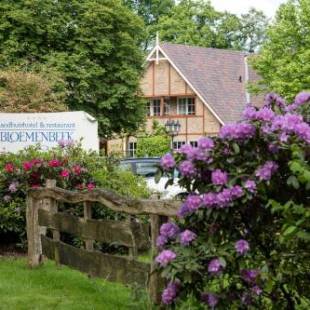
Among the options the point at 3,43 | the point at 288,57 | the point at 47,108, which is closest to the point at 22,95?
the point at 47,108

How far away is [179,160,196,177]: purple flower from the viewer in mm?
4309

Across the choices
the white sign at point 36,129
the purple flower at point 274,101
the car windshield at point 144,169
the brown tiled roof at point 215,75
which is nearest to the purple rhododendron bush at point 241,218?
the purple flower at point 274,101

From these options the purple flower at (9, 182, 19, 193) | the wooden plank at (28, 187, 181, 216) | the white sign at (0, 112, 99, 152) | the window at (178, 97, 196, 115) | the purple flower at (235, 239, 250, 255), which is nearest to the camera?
the purple flower at (235, 239, 250, 255)

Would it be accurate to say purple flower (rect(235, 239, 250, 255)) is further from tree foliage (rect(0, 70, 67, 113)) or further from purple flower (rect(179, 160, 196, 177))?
tree foliage (rect(0, 70, 67, 113))

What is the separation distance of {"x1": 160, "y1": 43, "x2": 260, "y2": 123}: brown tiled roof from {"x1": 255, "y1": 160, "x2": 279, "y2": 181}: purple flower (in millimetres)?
42425

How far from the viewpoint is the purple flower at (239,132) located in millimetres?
4258

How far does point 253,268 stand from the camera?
14.2 ft

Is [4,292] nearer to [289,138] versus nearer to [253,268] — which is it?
[253,268]

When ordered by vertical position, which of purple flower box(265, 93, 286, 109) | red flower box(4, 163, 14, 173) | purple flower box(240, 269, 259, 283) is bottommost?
purple flower box(240, 269, 259, 283)

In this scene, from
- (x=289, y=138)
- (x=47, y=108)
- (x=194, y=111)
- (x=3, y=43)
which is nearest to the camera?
(x=289, y=138)

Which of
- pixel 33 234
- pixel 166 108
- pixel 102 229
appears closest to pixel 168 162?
pixel 102 229

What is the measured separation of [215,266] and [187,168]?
0.59 meters

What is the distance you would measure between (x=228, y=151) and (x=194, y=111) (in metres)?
44.2

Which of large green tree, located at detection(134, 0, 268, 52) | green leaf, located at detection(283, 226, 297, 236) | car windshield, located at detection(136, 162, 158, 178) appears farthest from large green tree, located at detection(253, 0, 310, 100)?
green leaf, located at detection(283, 226, 297, 236)
